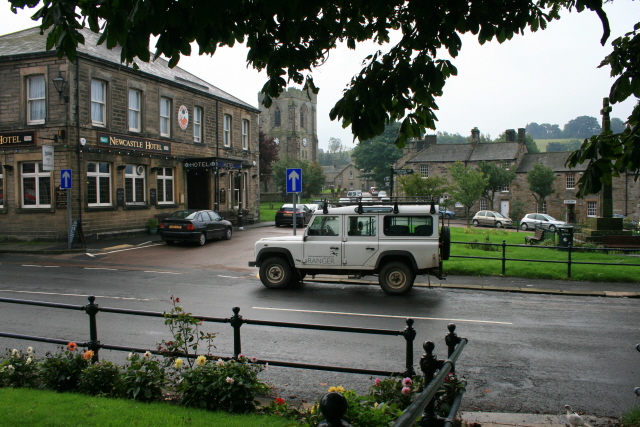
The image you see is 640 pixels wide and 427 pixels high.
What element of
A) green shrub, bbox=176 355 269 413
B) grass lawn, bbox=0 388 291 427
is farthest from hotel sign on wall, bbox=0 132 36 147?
green shrub, bbox=176 355 269 413

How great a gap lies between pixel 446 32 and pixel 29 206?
70.7 feet

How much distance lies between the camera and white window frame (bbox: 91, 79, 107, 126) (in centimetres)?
2262

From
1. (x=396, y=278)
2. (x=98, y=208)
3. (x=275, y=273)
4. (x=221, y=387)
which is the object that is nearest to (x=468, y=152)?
(x=98, y=208)

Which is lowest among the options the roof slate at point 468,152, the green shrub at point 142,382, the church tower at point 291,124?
the green shrub at point 142,382

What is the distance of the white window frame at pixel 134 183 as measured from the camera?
2483 centimetres

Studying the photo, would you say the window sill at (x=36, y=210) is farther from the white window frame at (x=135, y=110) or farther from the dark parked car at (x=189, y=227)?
the white window frame at (x=135, y=110)

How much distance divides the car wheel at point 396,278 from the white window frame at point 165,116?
19.7 m

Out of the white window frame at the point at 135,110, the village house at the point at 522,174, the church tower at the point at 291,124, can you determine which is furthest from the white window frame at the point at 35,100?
the church tower at the point at 291,124

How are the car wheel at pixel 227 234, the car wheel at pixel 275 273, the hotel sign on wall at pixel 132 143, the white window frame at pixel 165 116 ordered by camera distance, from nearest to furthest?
the car wheel at pixel 275 273 < the hotel sign on wall at pixel 132 143 < the car wheel at pixel 227 234 < the white window frame at pixel 165 116

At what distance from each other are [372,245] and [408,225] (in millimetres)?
949

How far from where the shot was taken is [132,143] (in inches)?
972

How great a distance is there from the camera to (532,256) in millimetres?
17391

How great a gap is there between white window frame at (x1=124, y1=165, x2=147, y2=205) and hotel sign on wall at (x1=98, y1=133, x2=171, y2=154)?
1.03 m

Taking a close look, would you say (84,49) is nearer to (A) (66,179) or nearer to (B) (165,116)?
(B) (165,116)
